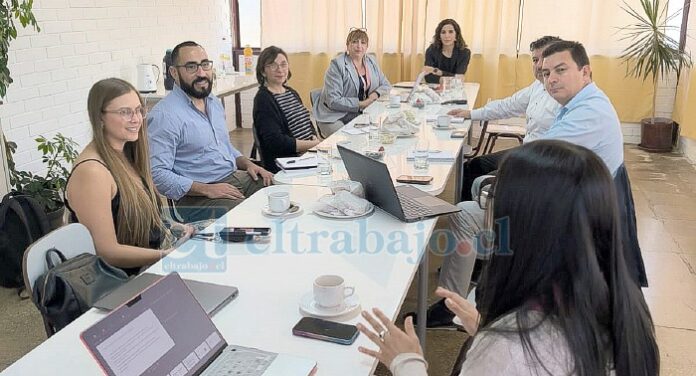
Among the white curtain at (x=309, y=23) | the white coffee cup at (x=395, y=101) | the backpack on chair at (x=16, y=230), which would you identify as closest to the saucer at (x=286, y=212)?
the backpack on chair at (x=16, y=230)

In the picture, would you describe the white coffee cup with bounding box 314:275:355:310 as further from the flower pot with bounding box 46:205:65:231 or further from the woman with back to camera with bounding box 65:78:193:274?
the flower pot with bounding box 46:205:65:231

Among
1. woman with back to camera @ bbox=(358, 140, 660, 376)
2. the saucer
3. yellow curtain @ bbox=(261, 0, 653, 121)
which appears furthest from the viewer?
yellow curtain @ bbox=(261, 0, 653, 121)

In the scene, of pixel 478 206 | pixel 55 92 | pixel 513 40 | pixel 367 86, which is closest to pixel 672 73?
pixel 513 40

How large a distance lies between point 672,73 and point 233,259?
550 cm

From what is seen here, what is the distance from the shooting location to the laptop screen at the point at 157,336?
41.9 inches

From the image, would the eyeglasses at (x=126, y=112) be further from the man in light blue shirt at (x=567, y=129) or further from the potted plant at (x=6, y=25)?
the man in light blue shirt at (x=567, y=129)

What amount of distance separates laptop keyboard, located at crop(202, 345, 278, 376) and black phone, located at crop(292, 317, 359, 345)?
4.6 inches

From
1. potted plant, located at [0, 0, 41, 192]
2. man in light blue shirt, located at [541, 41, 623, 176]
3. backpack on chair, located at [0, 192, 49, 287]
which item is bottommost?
backpack on chair, located at [0, 192, 49, 287]

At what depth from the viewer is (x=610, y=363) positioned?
1104 mm

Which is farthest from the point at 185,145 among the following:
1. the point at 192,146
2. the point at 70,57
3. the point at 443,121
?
the point at 70,57

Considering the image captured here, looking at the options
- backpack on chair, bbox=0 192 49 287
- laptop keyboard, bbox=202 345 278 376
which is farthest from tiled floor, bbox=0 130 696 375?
laptop keyboard, bbox=202 345 278 376

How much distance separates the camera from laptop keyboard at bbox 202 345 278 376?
124cm

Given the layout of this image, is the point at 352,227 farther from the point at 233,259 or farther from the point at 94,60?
the point at 94,60

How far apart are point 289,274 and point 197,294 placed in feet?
0.88
